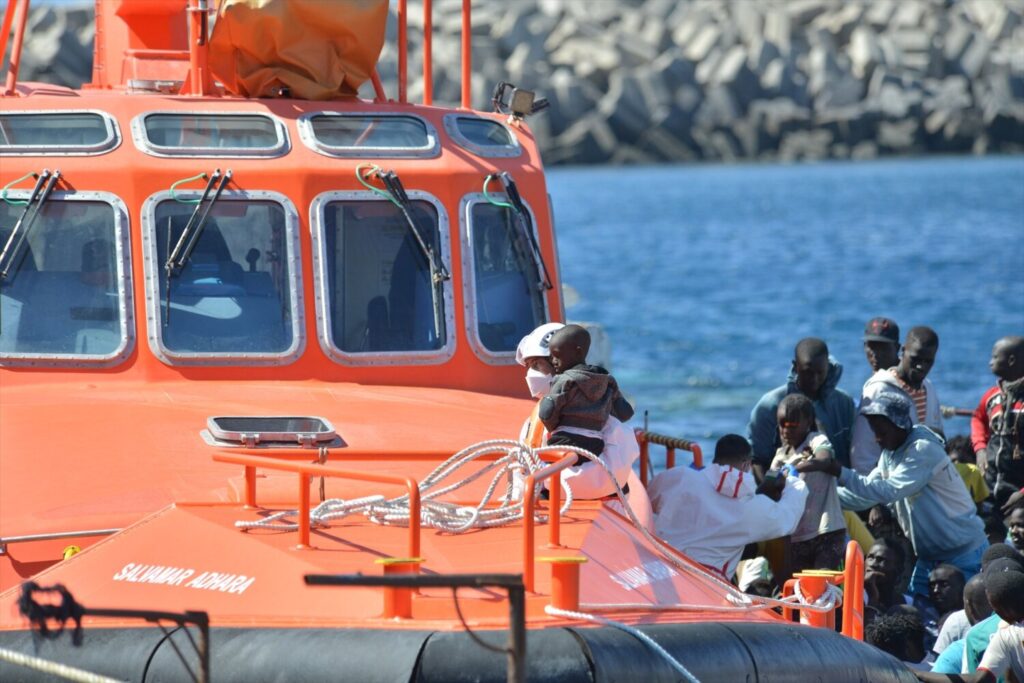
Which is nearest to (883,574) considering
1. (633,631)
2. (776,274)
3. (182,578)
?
(633,631)

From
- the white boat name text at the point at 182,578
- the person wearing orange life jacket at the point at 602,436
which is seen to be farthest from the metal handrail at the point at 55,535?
the person wearing orange life jacket at the point at 602,436

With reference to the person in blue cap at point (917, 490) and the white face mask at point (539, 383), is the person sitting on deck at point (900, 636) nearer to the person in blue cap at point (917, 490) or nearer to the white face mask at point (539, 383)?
the person in blue cap at point (917, 490)

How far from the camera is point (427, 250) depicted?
742 centimetres

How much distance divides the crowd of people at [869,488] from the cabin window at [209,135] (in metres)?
1.60

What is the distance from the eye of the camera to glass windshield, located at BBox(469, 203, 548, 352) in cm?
756

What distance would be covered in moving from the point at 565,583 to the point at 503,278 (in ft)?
8.88

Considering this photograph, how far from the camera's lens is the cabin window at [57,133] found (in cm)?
726

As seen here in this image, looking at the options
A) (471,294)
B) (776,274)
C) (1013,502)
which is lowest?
(776,274)

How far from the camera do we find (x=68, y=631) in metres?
5.20

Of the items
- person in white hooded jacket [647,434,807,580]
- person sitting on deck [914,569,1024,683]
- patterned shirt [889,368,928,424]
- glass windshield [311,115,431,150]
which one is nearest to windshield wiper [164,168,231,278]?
glass windshield [311,115,431,150]

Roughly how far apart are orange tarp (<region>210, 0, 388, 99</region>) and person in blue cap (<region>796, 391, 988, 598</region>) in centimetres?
262

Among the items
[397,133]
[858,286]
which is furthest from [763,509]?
[858,286]

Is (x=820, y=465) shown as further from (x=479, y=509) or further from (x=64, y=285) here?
(x=64, y=285)

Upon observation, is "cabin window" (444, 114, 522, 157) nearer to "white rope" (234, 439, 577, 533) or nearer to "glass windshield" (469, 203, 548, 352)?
"glass windshield" (469, 203, 548, 352)
